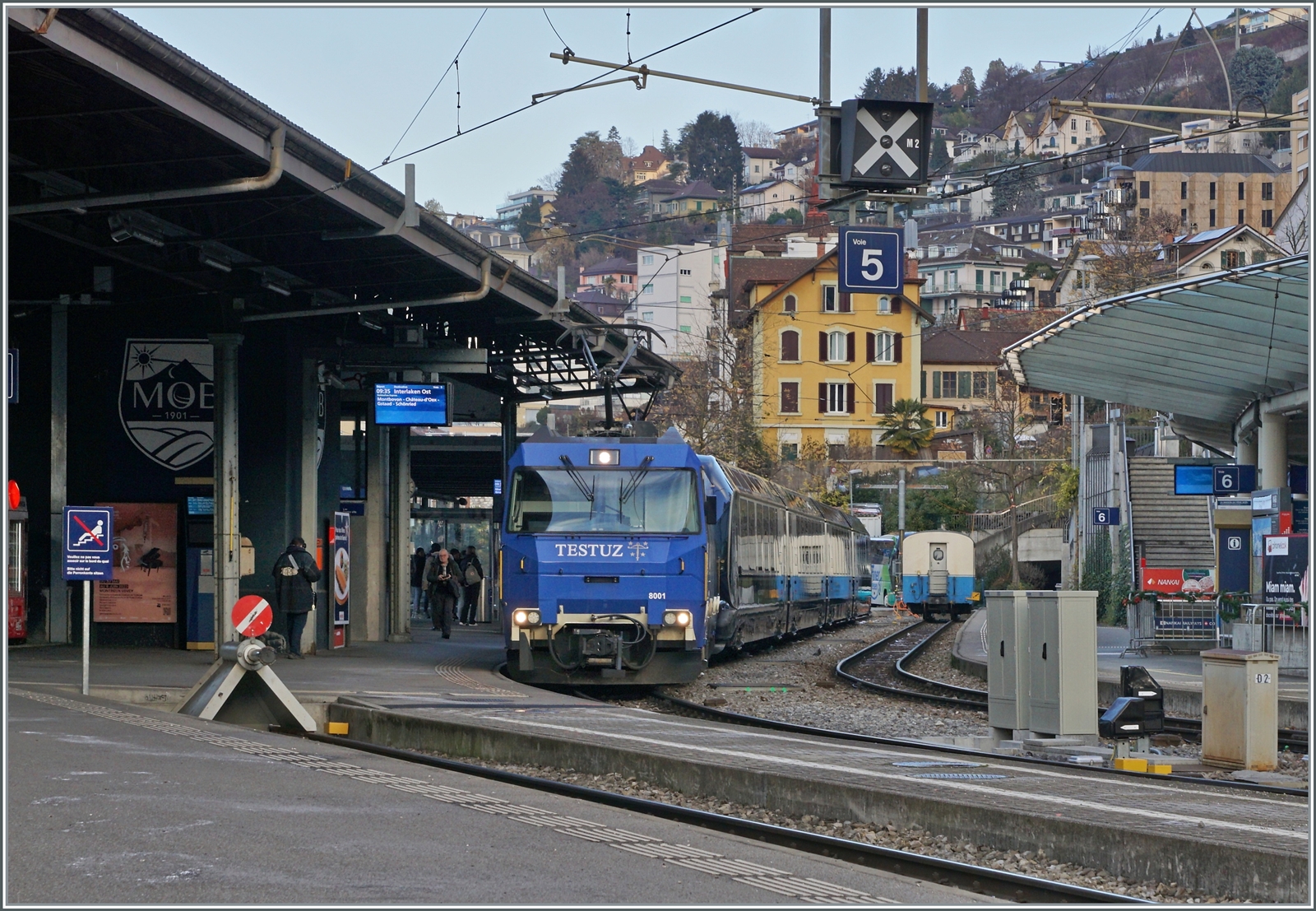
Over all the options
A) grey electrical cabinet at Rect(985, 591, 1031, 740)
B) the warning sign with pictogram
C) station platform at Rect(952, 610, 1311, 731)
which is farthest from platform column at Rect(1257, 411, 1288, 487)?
the warning sign with pictogram

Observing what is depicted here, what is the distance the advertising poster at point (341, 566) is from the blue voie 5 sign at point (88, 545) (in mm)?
8973

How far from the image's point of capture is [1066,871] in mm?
8414

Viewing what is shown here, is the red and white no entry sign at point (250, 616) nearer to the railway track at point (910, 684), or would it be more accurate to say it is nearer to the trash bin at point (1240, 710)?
the trash bin at point (1240, 710)

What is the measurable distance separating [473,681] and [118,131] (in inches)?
304

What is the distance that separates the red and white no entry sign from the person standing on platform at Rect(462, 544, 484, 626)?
2045 cm

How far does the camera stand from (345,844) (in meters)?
7.93

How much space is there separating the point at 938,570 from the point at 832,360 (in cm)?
3233

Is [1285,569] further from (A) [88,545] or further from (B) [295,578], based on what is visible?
(A) [88,545]

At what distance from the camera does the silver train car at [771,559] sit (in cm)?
2383

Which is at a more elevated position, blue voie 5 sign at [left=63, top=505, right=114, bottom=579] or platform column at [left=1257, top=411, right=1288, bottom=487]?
platform column at [left=1257, top=411, right=1288, bottom=487]

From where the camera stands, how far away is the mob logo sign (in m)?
22.5

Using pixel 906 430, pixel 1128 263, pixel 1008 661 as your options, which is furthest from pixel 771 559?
pixel 906 430

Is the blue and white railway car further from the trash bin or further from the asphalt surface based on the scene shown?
the asphalt surface

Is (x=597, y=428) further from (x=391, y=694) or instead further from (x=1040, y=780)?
(x=1040, y=780)
